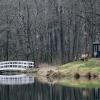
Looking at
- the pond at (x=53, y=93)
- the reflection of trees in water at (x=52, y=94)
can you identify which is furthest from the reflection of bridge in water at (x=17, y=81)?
the reflection of trees in water at (x=52, y=94)

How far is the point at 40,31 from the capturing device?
5981cm

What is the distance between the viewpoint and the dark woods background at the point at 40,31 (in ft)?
187

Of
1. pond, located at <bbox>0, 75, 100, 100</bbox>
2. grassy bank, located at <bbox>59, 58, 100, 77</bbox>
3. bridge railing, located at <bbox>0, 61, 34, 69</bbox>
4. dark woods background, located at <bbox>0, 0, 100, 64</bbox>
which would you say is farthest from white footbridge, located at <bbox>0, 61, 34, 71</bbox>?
pond, located at <bbox>0, 75, 100, 100</bbox>

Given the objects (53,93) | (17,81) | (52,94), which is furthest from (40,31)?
(52,94)

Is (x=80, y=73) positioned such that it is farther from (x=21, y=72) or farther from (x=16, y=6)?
(x=16, y=6)

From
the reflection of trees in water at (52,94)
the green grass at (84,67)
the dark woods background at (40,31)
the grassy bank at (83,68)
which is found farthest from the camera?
the dark woods background at (40,31)

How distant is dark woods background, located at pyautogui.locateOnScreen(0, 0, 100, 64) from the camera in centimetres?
5691

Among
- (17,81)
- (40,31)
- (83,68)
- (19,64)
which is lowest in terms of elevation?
(17,81)

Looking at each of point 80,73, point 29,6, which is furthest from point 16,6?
point 80,73

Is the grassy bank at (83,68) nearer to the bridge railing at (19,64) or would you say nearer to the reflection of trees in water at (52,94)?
the reflection of trees in water at (52,94)

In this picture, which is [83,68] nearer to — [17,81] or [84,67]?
[84,67]

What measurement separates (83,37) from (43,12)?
25.8ft

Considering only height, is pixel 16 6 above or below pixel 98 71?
above

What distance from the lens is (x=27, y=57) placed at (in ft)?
195
